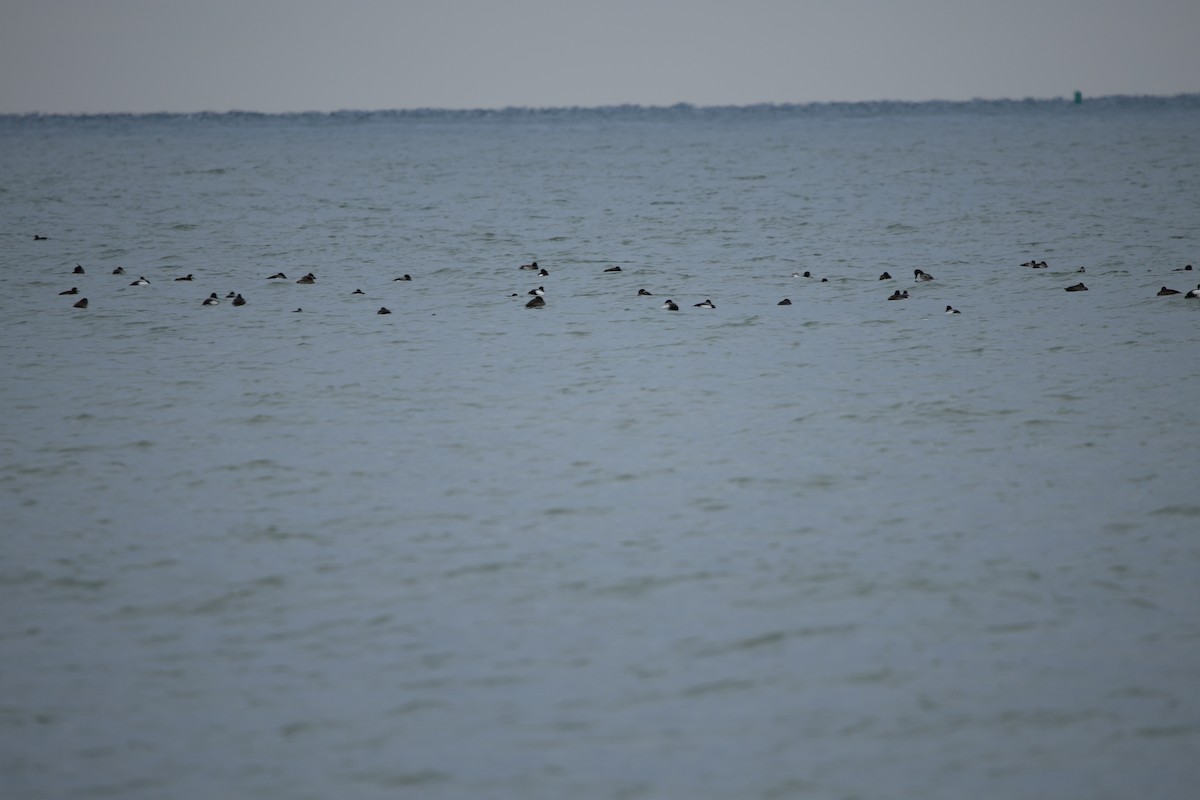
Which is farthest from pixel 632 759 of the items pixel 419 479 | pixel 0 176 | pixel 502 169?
pixel 502 169

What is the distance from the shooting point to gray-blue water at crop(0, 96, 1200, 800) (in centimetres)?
813

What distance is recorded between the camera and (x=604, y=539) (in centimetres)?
1209

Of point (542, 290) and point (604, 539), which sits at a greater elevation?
point (542, 290)

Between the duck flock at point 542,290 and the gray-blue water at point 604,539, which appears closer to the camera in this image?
the gray-blue water at point 604,539

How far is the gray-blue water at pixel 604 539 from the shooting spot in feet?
26.7

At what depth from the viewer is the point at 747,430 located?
1620cm

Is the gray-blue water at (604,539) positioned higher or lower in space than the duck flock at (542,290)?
lower

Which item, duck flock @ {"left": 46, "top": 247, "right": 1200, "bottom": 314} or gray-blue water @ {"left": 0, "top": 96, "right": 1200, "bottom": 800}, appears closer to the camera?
gray-blue water @ {"left": 0, "top": 96, "right": 1200, "bottom": 800}

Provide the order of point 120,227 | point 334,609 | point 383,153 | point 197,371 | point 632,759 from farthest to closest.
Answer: point 383,153
point 120,227
point 197,371
point 334,609
point 632,759

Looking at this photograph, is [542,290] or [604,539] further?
[542,290]

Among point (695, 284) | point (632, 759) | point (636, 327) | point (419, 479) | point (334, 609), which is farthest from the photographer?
point (695, 284)

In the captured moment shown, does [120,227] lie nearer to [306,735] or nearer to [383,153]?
[306,735]

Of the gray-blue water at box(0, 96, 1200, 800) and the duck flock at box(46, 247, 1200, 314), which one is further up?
the duck flock at box(46, 247, 1200, 314)

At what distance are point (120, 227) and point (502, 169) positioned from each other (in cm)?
4548
